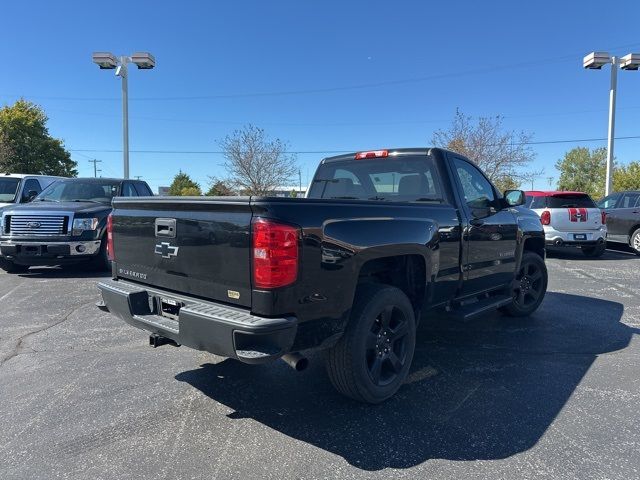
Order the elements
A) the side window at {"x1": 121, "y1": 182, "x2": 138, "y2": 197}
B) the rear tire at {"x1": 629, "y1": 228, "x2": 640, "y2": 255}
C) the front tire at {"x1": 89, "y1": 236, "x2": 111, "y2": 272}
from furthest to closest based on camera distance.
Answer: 1. the rear tire at {"x1": 629, "y1": 228, "x2": 640, "y2": 255}
2. the side window at {"x1": 121, "y1": 182, "x2": 138, "y2": 197}
3. the front tire at {"x1": 89, "y1": 236, "x2": 111, "y2": 272}

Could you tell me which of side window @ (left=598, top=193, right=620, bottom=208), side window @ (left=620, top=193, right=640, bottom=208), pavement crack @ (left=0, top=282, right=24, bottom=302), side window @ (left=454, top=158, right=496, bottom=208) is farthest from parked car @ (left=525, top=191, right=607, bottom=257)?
pavement crack @ (left=0, top=282, right=24, bottom=302)

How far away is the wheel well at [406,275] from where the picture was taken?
11.9 feet

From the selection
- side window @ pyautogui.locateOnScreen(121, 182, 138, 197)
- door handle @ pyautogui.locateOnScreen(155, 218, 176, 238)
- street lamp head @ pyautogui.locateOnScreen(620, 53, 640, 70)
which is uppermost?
street lamp head @ pyautogui.locateOnScreen(620, 53, 640, 70)

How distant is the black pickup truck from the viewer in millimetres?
2631

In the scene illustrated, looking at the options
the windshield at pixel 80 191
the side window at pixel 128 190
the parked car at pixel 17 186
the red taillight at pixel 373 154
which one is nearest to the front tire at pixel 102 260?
the windshield at pixel 80 191

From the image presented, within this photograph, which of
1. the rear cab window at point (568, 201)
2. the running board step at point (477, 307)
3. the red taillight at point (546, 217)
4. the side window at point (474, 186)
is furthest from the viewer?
the rear cab window at point (568, 201)

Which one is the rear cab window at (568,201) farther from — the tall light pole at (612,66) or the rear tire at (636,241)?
the tall light pole at (612,66)

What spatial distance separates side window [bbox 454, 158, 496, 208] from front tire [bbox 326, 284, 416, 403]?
5.19 feet

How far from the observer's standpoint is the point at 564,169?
85438 millimetres

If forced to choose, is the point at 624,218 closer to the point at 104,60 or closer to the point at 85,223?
the point at 85,223

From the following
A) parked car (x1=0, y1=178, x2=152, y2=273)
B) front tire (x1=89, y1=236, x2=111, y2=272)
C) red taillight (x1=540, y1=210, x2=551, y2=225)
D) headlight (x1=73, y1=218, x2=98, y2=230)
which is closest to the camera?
parked car (x1=0, y1=178, x2=152, y2=273)

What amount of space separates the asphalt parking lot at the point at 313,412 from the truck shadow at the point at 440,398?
0.04 feet

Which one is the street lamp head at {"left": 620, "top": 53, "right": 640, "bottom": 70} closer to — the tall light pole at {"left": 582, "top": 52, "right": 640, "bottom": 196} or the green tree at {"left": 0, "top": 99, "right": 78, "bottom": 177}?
the tall light pole at {"left": 582, "top": 52, "right": 640, "bottom": 196}

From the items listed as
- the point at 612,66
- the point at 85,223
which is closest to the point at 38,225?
the point at 85,223
